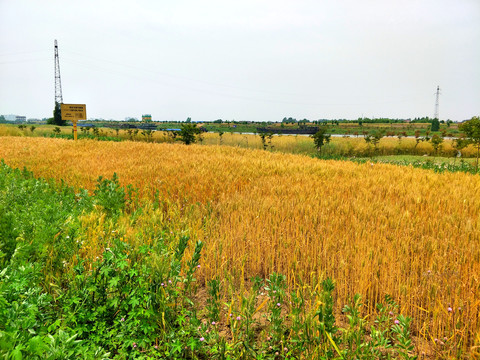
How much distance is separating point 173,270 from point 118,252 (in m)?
0.58

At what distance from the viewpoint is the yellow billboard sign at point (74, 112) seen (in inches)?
746

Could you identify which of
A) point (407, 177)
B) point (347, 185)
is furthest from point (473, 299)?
point (407, 177)

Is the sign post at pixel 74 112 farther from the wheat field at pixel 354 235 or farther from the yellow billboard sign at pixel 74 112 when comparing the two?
the wheat field at pixel 354 235

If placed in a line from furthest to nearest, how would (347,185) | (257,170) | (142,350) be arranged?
(257,170), (347,185), (142,350)

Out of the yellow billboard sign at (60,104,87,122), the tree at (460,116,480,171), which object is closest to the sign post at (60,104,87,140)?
the yellow billboard sign at (60,104,87,122)

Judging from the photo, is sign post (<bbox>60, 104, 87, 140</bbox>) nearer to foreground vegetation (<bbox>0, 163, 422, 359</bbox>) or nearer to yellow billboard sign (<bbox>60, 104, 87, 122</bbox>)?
yellow billboard sign (<bbox>60, 104, 87, 122</bbox>)

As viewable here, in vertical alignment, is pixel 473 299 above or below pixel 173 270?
below

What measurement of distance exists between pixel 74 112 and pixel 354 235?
2000cm

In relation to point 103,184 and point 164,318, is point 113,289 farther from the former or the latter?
point 103,184

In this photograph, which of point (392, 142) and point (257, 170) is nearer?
point (257, 170)

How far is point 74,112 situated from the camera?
19125 millimetres

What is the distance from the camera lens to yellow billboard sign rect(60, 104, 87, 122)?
1894cm

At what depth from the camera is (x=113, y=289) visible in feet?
8.75

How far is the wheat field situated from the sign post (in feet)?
45.5
